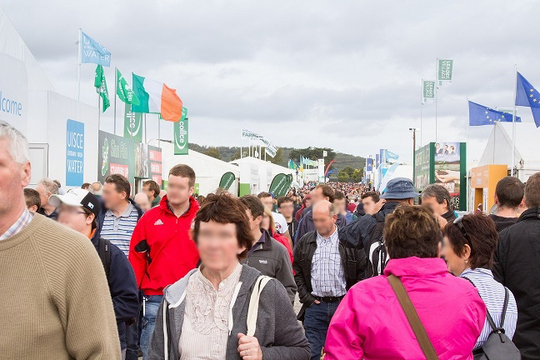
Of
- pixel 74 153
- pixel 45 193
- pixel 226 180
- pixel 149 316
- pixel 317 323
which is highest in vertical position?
pixel 74 153

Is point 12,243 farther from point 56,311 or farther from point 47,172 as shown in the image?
point 47,172

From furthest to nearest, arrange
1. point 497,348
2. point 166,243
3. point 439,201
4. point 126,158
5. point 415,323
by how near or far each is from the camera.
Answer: point 126,158
point 439,201
point 166,243
point 497,348
point 415,323

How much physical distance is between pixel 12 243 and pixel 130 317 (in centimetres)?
254

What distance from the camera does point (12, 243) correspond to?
1.90 m

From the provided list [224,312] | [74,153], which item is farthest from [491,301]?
[74,153]

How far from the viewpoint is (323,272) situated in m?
6.06

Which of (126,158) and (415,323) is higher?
(126,158)

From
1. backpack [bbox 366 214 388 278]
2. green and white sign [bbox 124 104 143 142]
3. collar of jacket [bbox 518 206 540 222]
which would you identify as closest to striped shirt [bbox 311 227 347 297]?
backpack [bbox 366 214 388 278]

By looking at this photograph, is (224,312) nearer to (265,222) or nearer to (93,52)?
(265,222)

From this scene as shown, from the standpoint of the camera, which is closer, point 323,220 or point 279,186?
point 323,220

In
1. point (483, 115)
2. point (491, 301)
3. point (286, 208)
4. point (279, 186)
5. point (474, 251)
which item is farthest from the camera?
point (483, 115)

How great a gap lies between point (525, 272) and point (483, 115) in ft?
86.5

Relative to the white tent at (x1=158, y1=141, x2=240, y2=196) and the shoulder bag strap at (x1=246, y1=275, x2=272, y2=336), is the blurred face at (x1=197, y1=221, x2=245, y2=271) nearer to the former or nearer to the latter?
the shoulder bag strap at (x1=246, y1=275, x2=272, y2=336)

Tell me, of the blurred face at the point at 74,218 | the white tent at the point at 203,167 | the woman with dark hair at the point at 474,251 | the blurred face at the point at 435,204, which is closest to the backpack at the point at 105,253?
the blurred face at the point at 74,218
